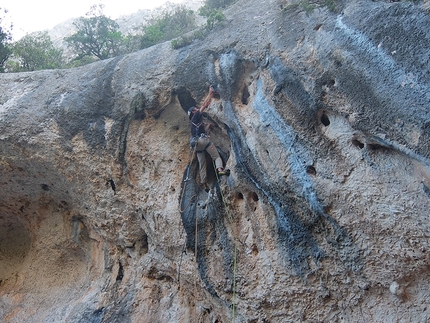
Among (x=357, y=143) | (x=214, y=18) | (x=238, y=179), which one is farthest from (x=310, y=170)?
(x=214, y=18)

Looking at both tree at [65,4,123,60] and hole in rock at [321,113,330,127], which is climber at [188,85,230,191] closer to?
hole in rock at [321,113,330,127]

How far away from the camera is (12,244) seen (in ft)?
36.1

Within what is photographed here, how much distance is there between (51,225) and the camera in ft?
33.6

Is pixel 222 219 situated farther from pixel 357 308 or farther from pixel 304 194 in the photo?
pixel 357 308

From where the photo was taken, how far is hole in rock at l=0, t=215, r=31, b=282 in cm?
1059

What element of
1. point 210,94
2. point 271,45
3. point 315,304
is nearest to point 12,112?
point 210,94

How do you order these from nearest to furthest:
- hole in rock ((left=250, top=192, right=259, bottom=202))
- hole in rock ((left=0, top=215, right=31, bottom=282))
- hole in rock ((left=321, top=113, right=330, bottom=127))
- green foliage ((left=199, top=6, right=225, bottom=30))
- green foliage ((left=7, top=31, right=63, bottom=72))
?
hole in rock ((left=321, top=113, right=330, bottom=127)), hole in rock ((left=250, top=192, right=259, bottom=202)), green foliage ((left=199, top=6, right=225, bottom=30)), hole in rock ((left=0, top=215, right=31, bottom=282)), green foliage ((left=7, top=31, right=63, bottom=72))

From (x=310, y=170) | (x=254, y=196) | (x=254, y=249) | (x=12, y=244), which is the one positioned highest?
(x=310, y=170)

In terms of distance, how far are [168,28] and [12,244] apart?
9.51 meters

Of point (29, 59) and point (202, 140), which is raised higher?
→ point (29, 59)

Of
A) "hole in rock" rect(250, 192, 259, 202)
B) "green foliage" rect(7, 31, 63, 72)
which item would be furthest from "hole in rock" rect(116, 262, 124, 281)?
"green foliage" rect(7, 31, 63, 72)

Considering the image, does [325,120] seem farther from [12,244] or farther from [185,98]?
[12,244]

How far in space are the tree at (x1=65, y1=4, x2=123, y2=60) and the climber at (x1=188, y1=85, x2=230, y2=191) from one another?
869 cm

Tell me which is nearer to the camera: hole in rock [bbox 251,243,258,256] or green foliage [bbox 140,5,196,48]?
hole in rock [bbox 251,243,258,256]
